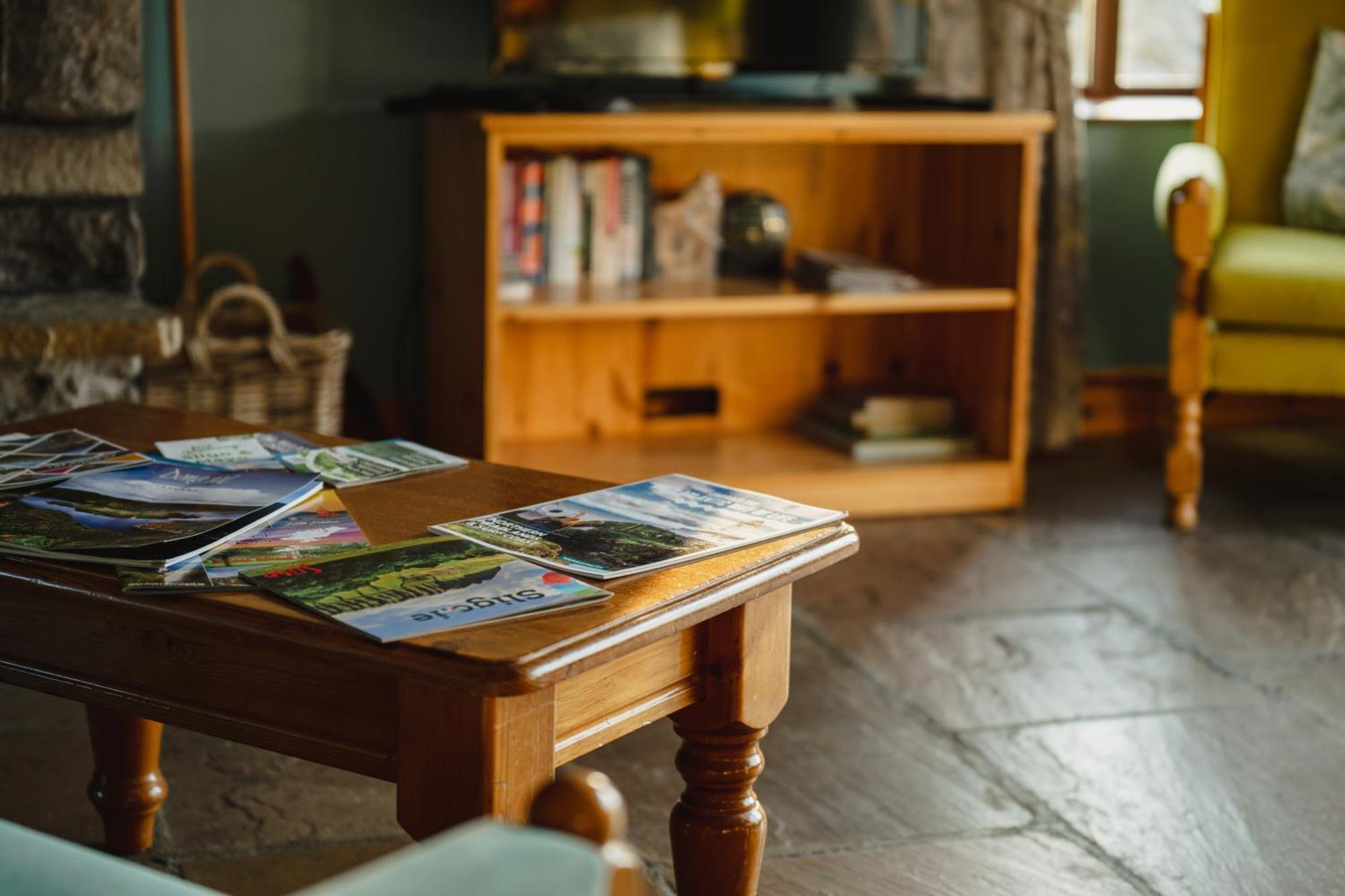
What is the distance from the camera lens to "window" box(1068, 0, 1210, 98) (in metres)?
3.59

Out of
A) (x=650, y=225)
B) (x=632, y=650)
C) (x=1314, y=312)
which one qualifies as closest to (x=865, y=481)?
(x=650, y=225)

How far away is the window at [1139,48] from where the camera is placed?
3.59m

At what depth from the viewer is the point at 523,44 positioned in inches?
112

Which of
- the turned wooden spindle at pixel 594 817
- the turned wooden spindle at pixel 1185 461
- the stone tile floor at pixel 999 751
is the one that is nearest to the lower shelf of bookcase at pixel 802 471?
the stone tile floor at pixel 999 751

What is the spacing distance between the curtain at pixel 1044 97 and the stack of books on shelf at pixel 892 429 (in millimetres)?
351

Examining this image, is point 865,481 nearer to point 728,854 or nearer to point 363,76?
point 363,76

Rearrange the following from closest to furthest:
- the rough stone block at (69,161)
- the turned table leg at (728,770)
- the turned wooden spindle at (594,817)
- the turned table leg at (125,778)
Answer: the turned wooden spindle at (594,817) < the turned table leg at (728,770) < the turned table leg at (125,778) < the rough stone block at (69,161)

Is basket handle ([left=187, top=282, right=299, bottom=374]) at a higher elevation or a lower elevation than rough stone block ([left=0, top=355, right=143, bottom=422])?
higher

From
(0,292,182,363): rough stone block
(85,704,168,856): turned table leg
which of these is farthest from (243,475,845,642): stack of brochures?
(0,292,182,363): rough stone block

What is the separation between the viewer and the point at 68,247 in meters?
2.40

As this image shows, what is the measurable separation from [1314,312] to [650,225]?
3.91 feet

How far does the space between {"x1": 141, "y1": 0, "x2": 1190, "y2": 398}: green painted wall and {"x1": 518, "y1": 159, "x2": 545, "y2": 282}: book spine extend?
37 cm

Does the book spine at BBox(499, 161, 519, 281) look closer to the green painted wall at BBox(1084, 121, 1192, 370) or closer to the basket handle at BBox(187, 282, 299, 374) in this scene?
the basket handle at BBox(187, 282, 299, 374)

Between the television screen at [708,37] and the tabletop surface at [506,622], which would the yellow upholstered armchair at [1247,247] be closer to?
the television screen at [708,37]
